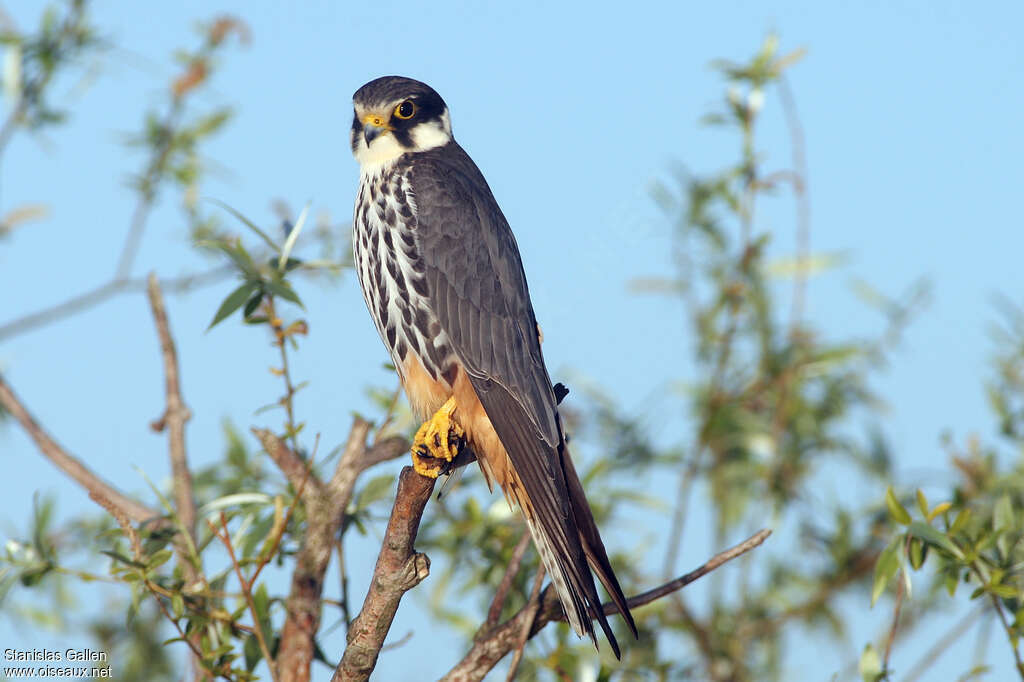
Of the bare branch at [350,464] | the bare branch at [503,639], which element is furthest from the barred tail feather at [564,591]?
the bare branch at [350,464]

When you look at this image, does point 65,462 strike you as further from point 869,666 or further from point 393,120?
point 869,666

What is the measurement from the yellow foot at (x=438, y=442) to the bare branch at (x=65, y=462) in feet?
2.92

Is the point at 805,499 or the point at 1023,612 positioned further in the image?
the point at 805,499

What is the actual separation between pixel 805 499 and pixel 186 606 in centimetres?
297

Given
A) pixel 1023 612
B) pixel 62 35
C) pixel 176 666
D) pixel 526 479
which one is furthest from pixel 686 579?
pixel 62 35

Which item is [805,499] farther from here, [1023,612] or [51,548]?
[51,548]

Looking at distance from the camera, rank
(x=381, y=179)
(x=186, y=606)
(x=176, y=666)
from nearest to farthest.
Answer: (x=186, y=606) < (x=381, y=179) < (x=176, y=666)

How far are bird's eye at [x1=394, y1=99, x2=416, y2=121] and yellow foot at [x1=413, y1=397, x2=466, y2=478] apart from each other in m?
1.14

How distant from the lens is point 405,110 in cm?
367

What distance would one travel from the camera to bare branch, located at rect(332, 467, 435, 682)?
2.42 meters

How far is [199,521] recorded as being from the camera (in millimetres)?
3244

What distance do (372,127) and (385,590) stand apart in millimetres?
1802

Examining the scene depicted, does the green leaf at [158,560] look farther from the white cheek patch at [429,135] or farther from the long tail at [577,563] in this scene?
the white cheek patch at [429,135]

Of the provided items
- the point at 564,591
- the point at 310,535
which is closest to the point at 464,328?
the point at 310,535
